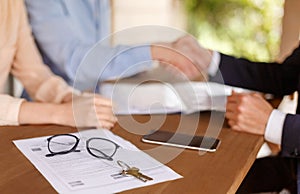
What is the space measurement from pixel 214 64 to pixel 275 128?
0.40m

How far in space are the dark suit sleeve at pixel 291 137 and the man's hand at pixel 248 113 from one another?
2.0 inches

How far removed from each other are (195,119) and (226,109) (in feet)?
0.32

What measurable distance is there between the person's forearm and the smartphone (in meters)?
0.23

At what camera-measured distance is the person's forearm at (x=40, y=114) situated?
115 centimetres

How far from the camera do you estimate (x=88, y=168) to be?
885 mm

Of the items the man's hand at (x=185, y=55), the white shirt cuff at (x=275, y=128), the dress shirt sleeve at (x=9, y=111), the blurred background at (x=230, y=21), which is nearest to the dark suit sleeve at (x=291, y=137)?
the white shirt cuff at (x=275, y=128)

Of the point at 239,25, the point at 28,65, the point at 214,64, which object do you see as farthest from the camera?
the point at 239,25

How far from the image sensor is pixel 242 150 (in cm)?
105

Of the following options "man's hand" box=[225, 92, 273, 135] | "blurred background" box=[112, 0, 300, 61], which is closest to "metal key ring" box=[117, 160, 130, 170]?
"man's hand" box=[225, 92, 273, 135]

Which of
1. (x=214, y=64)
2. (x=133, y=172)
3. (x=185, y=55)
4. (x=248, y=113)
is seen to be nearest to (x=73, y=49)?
(x=185, y=55)

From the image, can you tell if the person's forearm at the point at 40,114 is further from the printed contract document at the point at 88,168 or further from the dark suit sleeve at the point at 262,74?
the dark suit sleeve at the point at 262,74

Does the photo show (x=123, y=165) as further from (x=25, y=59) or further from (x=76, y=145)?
(x=25, y=59)

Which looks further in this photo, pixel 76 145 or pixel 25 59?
pixel 25 59

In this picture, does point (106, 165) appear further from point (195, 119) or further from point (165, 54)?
point (165, 54)
